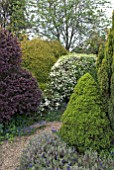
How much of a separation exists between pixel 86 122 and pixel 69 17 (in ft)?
24.9

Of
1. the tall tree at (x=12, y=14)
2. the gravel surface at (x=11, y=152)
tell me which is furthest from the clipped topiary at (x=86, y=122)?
the tall tree at (x=12, y=14)

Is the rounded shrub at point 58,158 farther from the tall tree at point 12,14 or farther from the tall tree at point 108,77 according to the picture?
the tall tree at point 12,14

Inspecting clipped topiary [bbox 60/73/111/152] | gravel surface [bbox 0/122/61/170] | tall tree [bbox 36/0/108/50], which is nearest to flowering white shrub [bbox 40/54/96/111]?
gravel surface [bbox 0/122/61/170]

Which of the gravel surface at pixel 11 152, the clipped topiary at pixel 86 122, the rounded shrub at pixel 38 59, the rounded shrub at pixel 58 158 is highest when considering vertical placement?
the rounded shrub at pixel 38 59

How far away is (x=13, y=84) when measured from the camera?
4.12 m

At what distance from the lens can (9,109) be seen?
4.03 meters

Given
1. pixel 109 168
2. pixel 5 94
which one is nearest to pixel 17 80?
pixel 5 94

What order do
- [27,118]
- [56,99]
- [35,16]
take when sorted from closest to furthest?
[27,118] < [56,99] < [35,16]

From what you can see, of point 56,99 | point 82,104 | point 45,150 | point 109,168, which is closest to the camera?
point 109,168

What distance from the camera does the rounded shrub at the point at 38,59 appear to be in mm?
5828

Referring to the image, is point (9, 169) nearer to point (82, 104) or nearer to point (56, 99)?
point (82, 104)

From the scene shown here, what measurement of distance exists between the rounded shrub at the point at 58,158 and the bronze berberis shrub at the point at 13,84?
1.28 m

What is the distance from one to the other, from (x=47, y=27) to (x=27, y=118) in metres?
6.29

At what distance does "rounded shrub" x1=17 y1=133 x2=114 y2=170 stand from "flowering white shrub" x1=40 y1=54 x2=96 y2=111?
1.91m
